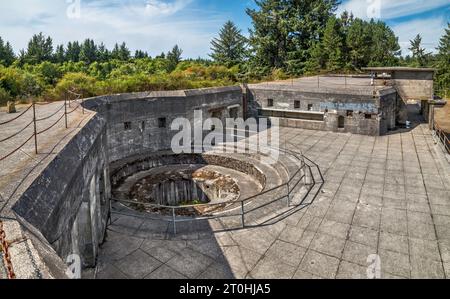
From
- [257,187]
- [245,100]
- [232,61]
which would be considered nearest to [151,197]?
[257,187]

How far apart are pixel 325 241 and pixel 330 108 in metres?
11.7

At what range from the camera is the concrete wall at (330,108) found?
15820 mm

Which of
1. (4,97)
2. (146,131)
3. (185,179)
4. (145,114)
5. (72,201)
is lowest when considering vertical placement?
(185,179)

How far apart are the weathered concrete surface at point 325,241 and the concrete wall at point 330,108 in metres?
6.43

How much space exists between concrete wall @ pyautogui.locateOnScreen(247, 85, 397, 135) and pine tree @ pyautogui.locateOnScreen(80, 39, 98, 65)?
50444 millimetres

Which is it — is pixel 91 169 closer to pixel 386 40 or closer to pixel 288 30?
pixel 288 30

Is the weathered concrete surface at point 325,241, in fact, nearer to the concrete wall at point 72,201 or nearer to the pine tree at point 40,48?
the concrete wall at point 72,201

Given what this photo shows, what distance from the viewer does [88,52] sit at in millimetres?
61375

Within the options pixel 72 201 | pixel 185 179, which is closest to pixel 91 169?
pixel 72 201

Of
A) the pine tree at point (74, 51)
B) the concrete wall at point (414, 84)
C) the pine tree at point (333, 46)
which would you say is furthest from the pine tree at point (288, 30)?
the pine tree at point (74, 51)

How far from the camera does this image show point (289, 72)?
120 ft

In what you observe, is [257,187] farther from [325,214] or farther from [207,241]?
[207,241]

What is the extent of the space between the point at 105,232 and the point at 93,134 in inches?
88.1

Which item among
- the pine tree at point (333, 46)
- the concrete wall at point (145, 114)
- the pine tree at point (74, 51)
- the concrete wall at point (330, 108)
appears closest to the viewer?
the concrete wall at point (145, 114)
